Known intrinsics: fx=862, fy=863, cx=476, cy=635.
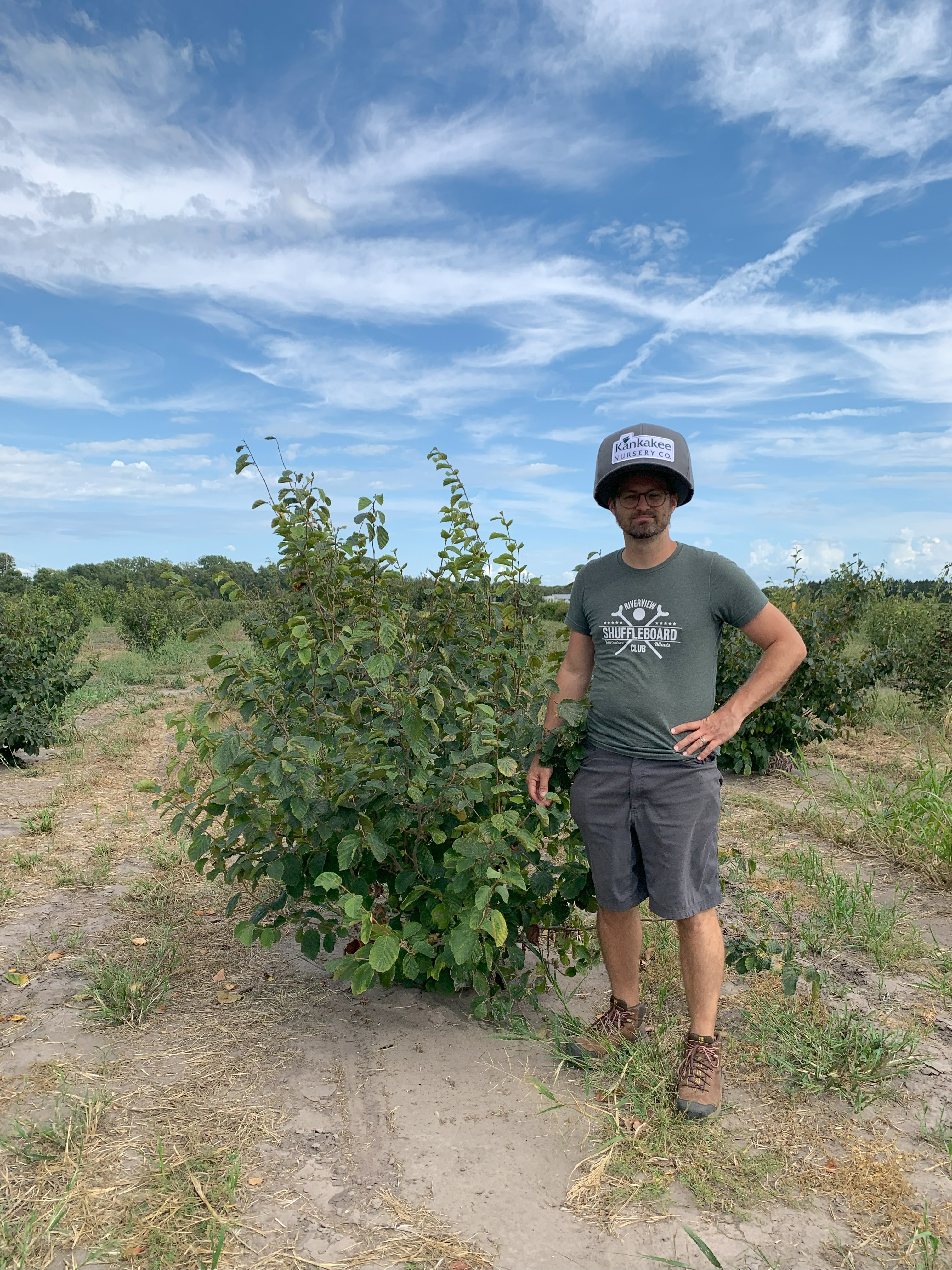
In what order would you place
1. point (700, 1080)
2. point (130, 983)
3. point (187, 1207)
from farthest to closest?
point (130, 983) < point (700, 1080) < point (187, 1207)

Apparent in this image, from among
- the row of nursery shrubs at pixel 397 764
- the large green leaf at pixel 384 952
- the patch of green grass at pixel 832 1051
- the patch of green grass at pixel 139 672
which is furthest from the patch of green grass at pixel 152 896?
the patch of green grass at pixel 139 672

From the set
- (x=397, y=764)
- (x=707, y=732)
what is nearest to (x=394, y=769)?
(x=397, y=764)

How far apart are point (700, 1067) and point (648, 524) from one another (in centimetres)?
174

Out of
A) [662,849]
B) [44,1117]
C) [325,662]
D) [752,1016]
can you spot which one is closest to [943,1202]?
[752,1016]

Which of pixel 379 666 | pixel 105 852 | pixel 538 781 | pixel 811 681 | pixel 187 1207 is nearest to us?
pixel 187 1207

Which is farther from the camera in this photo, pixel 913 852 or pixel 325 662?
pixel 913 852

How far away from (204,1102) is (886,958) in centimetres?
287

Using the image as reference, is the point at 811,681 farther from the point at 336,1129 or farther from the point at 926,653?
the point at 336,1129

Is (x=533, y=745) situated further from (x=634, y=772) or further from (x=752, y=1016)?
(x=752, y=1016)

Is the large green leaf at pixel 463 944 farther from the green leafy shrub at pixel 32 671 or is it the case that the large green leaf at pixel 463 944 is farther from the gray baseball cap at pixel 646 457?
the green leafy shrub at pixel 32 671

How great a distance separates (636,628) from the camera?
2.79 meters

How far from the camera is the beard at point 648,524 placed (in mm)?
2715

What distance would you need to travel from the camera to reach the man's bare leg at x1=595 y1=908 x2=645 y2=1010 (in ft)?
9.74

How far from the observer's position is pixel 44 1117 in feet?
9.07
